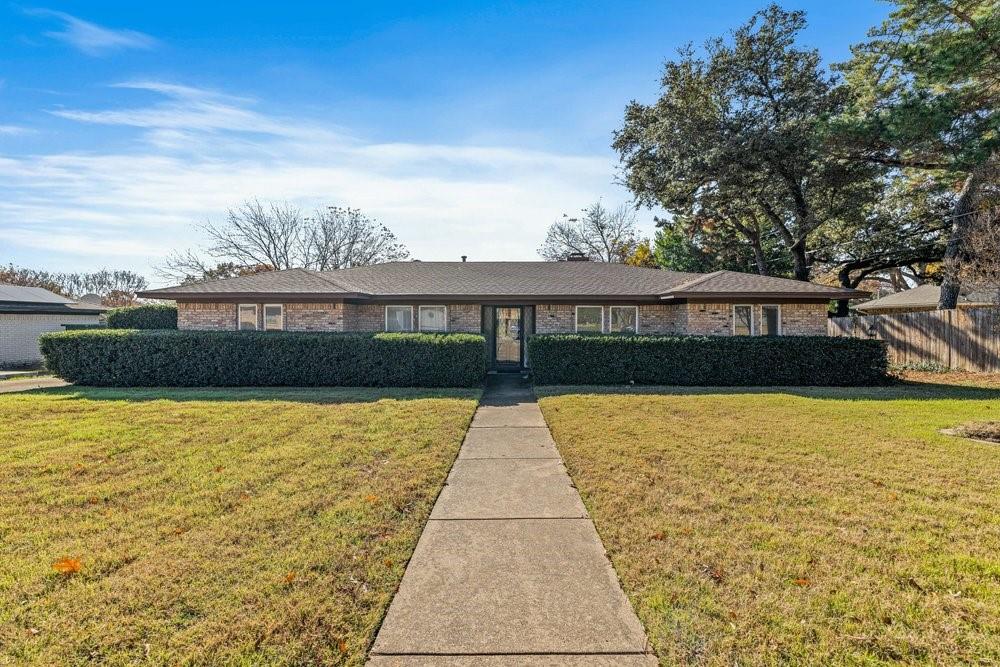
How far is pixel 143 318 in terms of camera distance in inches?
772

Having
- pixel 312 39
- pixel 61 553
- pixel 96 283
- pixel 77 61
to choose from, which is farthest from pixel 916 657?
pixel 96 283

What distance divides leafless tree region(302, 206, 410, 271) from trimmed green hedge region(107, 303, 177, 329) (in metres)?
15.8

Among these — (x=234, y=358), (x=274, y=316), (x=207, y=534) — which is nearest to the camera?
(x=207, y=534)

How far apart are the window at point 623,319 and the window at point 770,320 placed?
3690 mm

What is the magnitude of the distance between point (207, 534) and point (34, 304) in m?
28.0

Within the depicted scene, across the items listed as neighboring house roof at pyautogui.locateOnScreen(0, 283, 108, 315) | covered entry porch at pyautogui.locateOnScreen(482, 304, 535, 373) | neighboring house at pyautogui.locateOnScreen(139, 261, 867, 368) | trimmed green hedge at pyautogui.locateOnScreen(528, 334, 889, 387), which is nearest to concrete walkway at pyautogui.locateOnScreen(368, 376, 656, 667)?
trimmed green hedge at pyautogui.locateOnScreen(528, 334, 889, 387)

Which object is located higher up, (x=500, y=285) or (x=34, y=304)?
(x=500, y=285)

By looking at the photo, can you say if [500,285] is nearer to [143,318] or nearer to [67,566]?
[67,566]

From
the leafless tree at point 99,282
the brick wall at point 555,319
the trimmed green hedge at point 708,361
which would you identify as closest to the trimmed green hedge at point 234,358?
the trimmed green hedge at point 708,361

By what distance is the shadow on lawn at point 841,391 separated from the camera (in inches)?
407

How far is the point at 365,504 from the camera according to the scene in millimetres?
4180

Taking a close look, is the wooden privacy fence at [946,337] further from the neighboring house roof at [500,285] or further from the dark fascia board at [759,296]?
the neighboring house roof at [500,285]

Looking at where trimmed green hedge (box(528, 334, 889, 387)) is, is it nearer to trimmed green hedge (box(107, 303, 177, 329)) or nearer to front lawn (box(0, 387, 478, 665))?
front lawn (box(0, 387, 478, 665))

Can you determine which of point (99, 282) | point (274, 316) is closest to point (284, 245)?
point (274, 316)
